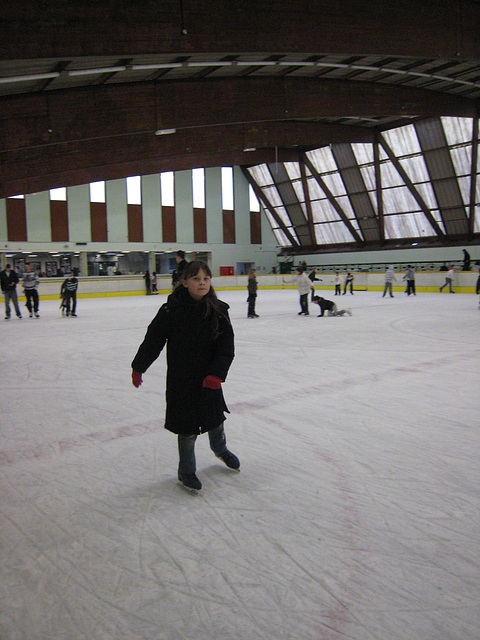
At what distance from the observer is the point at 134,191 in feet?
116

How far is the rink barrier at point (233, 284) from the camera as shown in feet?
86.5

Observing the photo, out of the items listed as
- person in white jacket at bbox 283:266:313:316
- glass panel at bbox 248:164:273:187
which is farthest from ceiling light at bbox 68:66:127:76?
glass panel at bbox 248:164:273:187

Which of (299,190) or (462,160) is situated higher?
(299,190)

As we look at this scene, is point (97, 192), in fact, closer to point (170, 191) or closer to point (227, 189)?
point (170, 191)

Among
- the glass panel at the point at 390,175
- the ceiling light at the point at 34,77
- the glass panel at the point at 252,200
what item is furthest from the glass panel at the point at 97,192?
the ceiling light at the point at 34,77

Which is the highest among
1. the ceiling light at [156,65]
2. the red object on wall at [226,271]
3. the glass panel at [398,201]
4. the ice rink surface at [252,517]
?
the ceiling light at [156,65]

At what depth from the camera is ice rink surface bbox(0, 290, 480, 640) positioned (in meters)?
1.95

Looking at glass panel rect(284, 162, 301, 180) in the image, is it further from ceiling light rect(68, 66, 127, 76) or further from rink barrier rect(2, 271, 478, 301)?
ceiling light rect(68, 66, 127, 76)

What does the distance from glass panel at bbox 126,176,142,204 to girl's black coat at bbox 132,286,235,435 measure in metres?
34.1

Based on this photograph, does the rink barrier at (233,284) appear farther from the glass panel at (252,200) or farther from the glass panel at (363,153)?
the glass panel at (252,200)

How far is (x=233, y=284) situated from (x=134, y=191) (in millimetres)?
9894

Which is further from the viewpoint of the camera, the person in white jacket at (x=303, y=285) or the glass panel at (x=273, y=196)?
the glass panel at (x=273, y=196)

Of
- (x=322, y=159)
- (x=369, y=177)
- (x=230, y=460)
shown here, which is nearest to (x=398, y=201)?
(x=369, y=177)

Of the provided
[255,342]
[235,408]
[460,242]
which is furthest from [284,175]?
[235,408]
